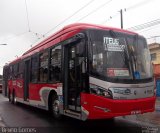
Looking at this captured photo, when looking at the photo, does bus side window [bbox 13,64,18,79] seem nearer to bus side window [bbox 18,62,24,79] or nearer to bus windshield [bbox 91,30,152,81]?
bus side window [bbox 18,62,24,79]

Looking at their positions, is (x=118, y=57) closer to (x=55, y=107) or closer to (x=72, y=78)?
(x=72, y=78)

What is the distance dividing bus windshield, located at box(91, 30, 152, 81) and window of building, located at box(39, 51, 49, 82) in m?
3.96

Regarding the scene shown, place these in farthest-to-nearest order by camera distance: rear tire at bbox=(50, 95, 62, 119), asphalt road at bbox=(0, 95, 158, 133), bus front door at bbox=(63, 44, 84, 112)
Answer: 1. rear tire at bbox=(50, 95, 62, 119)
2. asphalt road at bbox=(0, 95, 158, 133)
3. bus front door at bbox=(63, 44, 84, 112)

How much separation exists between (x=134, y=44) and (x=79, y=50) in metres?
1.75

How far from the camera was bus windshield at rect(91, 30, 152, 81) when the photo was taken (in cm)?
898

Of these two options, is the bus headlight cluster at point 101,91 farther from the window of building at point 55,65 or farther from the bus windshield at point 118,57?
the window of building at point 55,65

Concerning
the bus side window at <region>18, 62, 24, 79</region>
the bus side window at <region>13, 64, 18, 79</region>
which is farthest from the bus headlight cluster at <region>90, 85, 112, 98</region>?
the bus side window at <region>13, 64, 18, 79</region>

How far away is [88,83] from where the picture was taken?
888cm

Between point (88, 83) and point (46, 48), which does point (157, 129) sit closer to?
point (88, 83)

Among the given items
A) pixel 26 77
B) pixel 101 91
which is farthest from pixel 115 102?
pixel 26 77

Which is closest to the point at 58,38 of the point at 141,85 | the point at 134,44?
the point at 134,44

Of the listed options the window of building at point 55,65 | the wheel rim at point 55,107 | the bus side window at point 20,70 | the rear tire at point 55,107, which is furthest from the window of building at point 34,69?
the bus side window at point 20,70

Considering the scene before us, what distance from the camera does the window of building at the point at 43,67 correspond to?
12.7 m

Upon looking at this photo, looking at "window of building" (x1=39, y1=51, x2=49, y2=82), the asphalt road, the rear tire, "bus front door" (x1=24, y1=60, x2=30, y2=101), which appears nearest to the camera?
the asphalt road
